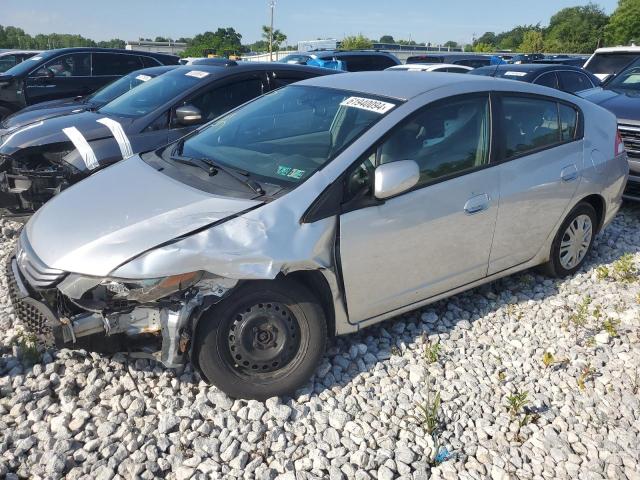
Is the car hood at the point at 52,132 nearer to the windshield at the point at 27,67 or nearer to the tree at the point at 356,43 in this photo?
the windshield at the point at 27,67

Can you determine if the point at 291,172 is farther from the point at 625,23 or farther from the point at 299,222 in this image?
the point at 625,23

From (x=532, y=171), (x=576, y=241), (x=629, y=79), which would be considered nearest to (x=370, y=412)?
(x=532, y=171)

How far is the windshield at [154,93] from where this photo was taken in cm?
570

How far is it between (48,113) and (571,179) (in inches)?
221

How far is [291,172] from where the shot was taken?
3.22 meters

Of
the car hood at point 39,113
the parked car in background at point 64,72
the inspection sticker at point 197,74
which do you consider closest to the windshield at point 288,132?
the inspection sticker at point 197,74

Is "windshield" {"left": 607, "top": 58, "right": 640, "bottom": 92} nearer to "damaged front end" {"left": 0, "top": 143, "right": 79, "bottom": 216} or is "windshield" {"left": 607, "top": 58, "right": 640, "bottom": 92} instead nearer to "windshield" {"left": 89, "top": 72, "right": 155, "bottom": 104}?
"windshield" {"left": 89, "top": 72, "right": 155, "bottom": 104}

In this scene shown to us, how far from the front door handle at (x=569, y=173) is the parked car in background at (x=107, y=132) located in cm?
326

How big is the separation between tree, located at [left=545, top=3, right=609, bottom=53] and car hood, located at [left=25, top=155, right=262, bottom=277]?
62085mm

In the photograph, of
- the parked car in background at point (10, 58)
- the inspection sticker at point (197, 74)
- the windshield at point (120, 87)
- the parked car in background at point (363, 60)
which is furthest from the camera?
the parked car in background at point (363, 60)

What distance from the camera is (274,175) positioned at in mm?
3250

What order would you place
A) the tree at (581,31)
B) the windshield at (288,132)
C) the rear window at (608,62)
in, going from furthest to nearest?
the tree at (581,31) → the rear window at (608,62) → the windshield at (288,132)

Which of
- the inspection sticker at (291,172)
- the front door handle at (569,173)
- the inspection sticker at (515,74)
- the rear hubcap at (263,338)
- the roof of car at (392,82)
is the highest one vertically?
the roof of car at (392,82)

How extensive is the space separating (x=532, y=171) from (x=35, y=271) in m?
3.19
